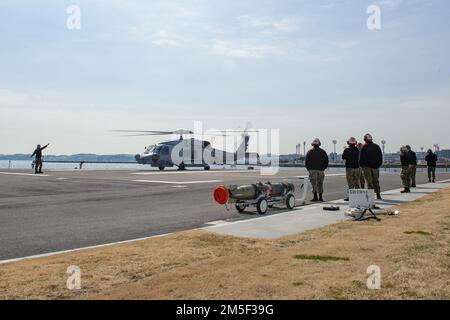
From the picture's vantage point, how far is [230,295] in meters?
4.85

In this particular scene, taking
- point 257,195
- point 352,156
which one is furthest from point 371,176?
point 257,195

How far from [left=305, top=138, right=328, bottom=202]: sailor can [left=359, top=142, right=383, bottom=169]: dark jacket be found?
1.45 meters

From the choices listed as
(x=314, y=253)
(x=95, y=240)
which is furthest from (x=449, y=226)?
(x=95, y=240)

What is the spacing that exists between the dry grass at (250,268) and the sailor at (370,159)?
654cm

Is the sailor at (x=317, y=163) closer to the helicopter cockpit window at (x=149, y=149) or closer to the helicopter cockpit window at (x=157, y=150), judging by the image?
the helicopter cockpit window at (x=157, y=150)

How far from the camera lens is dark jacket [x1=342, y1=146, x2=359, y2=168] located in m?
15.8

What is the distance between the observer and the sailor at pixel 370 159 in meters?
15.3

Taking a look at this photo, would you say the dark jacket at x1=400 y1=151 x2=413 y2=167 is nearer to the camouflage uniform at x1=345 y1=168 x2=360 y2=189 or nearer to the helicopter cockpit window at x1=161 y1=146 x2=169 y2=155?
the camouflage uniform at x1=345 y1=168 x2=360 y2=189

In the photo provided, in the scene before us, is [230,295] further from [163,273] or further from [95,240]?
[95,240]

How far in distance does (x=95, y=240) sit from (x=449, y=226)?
25.5ft

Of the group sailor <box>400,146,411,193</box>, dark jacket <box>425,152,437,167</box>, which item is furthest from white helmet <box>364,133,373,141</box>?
dark jacket <box>425,152,437,167</box>

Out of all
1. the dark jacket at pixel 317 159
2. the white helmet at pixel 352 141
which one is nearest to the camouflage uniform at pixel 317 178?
the dark jacket at pixel 317 159

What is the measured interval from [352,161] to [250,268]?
10796 mm
